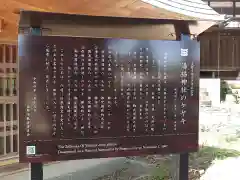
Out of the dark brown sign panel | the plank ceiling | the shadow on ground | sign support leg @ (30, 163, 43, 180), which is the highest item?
the plank ceiling

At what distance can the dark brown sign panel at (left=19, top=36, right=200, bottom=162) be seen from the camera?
2.22 m

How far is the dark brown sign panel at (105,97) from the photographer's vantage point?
87.6 inches

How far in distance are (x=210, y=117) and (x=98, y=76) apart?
19.3 ft

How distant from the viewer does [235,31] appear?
320 inches

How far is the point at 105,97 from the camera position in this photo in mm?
2375

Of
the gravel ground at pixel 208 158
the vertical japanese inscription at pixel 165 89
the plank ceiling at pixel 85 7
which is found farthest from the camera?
the gravel ground at pixel 208 158

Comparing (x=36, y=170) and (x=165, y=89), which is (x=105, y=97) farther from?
(x=36, y=170)

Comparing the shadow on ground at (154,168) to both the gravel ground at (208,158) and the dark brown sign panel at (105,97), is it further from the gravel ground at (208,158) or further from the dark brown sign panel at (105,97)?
the dark brown sign panel at (105,97)

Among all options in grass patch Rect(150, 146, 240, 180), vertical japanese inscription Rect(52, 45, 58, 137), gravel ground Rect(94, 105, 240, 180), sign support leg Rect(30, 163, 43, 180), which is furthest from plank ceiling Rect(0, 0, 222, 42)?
grass patch Rect(150, 146, 240, 180)

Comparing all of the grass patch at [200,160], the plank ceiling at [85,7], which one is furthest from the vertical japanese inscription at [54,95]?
the grass patch at [200,160]

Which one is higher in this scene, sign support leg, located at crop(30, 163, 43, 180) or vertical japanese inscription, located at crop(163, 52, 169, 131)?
vertical japanese inscription, located at crop(163, 52, 169, 131)

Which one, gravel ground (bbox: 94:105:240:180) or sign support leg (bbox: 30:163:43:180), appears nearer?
sign support leg (bbox: 30:163:43:180)

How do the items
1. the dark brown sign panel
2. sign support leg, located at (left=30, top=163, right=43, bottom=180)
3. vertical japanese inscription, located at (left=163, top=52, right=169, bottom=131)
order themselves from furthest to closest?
vertical japanese inscription, located at (left=163, top=52, right=169, bottom=131), sign support leg, located at (left=30, top=163, right=43, bottom=180), the dark brown sign panel

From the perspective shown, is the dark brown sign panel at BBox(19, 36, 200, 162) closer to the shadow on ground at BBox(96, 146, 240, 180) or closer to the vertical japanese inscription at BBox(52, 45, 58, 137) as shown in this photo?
the vertical japanese inscription at BBox(52, 45, 58, 137)
